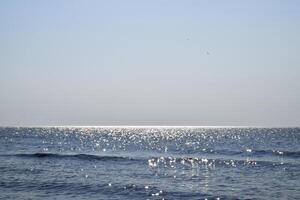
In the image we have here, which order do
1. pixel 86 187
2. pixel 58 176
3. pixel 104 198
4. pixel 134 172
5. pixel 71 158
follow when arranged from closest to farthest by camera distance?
pixel 104 198
pixel 86 187
pixel 58 176
pixel 134 172
pixel 71 158

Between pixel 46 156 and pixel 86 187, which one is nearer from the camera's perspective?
pixel 86 187

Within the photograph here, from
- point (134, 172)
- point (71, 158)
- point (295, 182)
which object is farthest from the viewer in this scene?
point (71, 158)

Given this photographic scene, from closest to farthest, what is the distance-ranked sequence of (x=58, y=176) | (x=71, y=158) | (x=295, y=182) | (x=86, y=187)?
(x=86, y=187) → (x=295, y=182) → (x=58, y=176) → (x=71, y=158)

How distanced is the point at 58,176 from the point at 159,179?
7.70 meters

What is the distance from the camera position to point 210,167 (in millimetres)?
45562

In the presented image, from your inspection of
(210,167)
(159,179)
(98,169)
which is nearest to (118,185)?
(159,179)

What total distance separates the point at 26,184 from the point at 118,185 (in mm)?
6065

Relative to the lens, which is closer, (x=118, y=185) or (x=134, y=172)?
(x=118, y=185)

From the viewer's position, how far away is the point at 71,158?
55719mm

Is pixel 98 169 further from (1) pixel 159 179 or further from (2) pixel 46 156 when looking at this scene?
(2) pixel 46 156

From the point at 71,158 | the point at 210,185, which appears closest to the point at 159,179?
the point at 210,185

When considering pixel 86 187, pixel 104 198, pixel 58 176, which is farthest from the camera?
pixel 58 176

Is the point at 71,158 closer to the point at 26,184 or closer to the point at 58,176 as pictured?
the point at 58,176

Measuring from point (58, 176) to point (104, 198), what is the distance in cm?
1049
